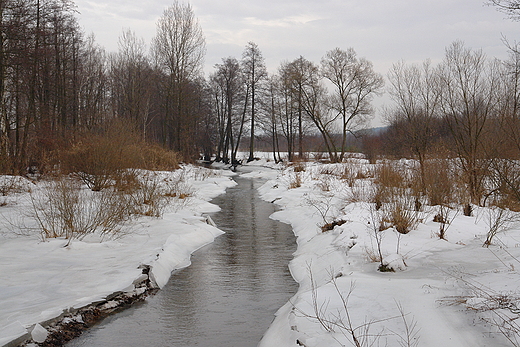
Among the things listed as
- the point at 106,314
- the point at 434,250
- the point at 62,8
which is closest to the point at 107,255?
the point at 106,314

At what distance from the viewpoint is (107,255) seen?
7.88 metres

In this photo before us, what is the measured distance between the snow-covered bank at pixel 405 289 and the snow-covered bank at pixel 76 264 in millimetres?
2692

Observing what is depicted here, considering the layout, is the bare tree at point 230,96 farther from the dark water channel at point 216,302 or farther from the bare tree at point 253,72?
the dark water channel at point 216,302

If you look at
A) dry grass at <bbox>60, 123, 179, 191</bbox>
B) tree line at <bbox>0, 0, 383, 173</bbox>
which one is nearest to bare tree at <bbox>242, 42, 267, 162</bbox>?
tree line at <bbox>0, 0, 383, 173</bbox>

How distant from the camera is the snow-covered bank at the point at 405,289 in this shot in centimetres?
394

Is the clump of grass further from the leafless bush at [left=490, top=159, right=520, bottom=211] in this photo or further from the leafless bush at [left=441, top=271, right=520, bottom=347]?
the leafless bush at [left=441, top=271, right=520, bottom=347]

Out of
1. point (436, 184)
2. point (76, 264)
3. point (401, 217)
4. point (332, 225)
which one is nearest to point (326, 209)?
point (332, 225)

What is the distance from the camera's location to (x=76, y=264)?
7113 mm

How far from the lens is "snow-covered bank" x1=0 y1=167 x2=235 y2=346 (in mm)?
5258

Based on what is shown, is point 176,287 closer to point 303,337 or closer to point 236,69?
point 303,337

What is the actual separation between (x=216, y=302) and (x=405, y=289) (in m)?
2.95

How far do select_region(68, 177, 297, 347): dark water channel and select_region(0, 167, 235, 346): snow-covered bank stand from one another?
0.46 m

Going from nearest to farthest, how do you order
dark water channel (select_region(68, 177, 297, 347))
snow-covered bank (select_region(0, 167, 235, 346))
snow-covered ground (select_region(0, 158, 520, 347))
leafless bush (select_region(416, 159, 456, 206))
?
snow-covered ground (select_region(0, 158, 520, 347)) < dark water channel (select_region(68, 177, 297, 347)) < snow-covered bank (select_region(0, 167, 235, 346)) < leafless bush (select_region(416, 159, 456, 206))

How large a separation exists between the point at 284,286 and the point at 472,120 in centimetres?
852
